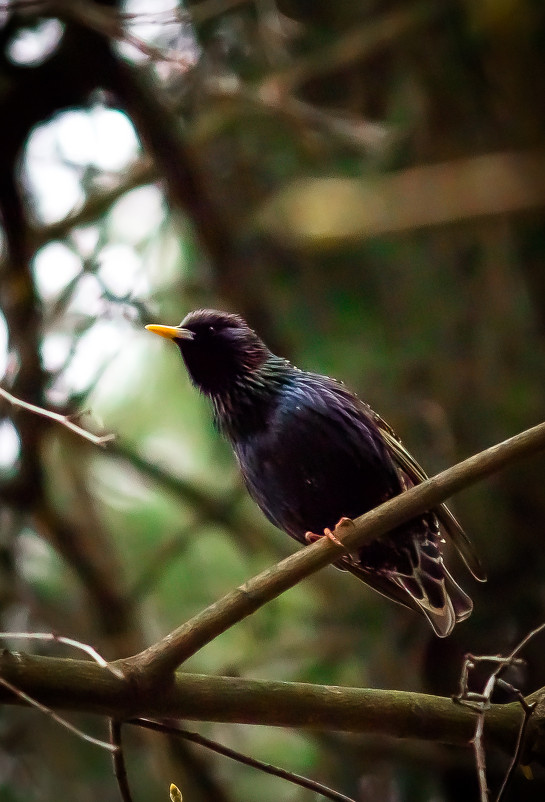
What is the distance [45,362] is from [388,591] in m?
1.61

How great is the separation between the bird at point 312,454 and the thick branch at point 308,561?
71 centimetres

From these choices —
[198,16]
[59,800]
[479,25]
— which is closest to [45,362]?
[198,16]

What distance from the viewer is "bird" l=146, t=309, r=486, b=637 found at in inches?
117

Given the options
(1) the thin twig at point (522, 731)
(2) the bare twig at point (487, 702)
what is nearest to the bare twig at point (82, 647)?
(2) the bare twig at point (487, 702)

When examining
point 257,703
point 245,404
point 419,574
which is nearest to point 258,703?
point 257,703

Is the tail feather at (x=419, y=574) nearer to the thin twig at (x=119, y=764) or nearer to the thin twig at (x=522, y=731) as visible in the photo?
the thin twig at (x=522, y=731)

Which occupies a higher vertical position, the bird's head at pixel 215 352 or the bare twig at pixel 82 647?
the bird's head at pixel 215 352

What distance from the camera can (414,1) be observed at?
4613 millimetres

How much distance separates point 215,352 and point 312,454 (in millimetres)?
435

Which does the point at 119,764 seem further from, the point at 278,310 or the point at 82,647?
the point at 278,310

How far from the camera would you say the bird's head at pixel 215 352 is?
3094mm

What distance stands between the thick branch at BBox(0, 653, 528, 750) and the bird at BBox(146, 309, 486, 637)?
648mm

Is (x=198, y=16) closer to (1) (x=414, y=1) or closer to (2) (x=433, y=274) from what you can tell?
(1) (x=414, y=1)

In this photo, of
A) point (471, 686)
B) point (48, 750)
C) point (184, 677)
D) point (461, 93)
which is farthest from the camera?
point (461, 93)
